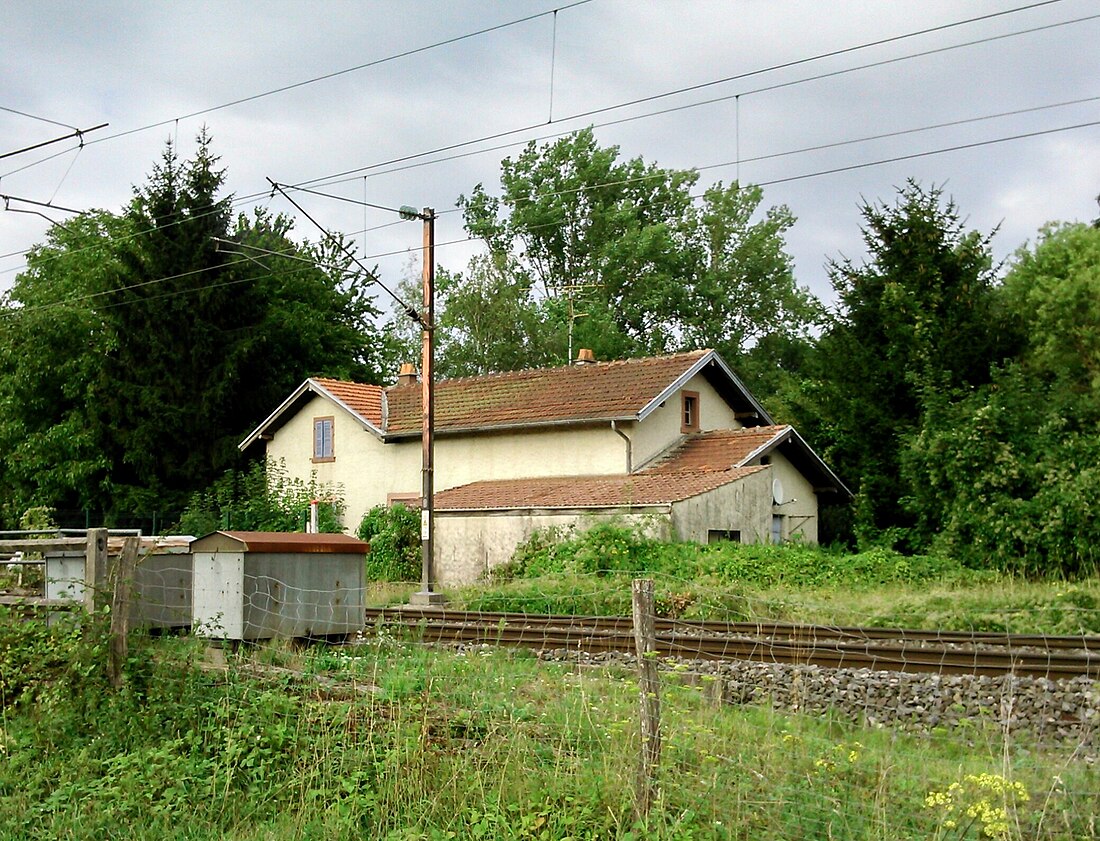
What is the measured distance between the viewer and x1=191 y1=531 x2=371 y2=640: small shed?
1012 centimetres

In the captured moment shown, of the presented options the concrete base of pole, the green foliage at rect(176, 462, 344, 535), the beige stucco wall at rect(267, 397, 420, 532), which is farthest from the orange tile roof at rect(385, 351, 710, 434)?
the concrete base of pole

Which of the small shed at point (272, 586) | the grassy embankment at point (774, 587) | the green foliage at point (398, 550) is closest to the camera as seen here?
the small shed at point (272, 586)

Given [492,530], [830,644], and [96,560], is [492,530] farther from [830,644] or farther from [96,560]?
[96,560]

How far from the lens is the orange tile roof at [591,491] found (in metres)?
27.8

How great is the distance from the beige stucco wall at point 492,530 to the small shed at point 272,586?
15476mm

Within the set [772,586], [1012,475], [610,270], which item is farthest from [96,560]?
[610,270]

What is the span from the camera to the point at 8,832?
7.38m

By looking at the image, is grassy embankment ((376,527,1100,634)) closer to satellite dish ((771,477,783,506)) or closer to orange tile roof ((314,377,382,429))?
satellite dish ((771,477,783,506))

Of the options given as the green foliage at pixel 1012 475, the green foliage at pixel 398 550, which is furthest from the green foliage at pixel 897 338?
the green foliage at pixel 398 550

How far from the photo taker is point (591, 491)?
1159 inches

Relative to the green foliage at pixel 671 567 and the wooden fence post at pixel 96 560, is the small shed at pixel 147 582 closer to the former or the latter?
the wooden fence post at pixel 96 560

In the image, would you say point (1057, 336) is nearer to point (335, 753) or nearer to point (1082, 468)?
point (1082, 468)

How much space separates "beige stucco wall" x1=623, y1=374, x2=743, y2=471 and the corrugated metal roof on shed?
21.6 metres

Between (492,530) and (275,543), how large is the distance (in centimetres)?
1903
